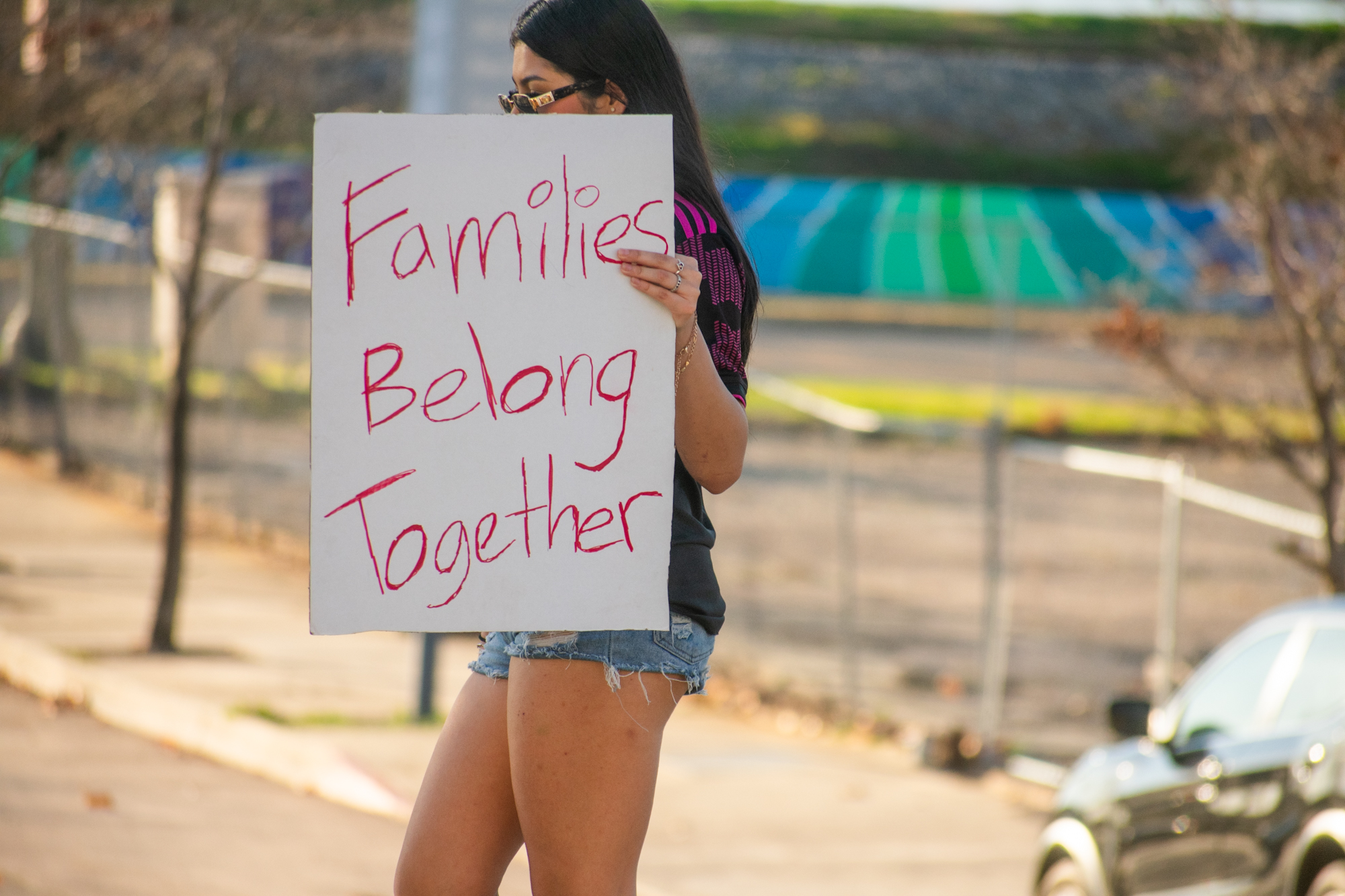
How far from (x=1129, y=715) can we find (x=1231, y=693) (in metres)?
0.32

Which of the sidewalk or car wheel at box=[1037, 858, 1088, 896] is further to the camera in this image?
the sidewalk

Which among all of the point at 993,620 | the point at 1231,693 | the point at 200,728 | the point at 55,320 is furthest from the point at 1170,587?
the point at 55,320

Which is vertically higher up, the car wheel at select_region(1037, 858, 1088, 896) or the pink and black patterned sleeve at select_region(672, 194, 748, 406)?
the pink and black patterned sleeve at select_region(672, 194, 748, 406)

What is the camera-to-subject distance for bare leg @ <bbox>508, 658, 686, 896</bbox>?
2418 mm

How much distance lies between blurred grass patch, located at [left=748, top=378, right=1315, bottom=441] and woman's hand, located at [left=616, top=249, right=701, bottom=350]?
16705 mm

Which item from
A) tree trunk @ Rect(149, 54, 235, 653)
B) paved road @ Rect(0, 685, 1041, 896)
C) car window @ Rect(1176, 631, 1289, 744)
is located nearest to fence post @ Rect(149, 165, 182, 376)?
tree trunk @ Rect(149, 54, 235, 653)

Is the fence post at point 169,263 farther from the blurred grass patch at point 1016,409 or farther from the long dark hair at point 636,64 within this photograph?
the long dark hair at point 636,64

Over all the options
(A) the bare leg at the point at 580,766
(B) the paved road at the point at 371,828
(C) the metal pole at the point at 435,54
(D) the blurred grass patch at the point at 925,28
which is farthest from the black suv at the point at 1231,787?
(D) the blurred grass patch at the point at 925,28

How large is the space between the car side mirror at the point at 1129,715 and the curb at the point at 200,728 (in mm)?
2749

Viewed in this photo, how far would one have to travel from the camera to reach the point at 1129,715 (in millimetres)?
4918

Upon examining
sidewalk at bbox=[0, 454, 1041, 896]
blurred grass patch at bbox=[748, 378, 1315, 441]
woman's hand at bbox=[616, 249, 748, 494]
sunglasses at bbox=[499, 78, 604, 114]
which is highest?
blurred grass patch at bbox=[748, 378, 1315, 441]

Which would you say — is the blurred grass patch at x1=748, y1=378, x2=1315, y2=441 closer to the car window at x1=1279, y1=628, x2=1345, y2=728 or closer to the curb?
the curb

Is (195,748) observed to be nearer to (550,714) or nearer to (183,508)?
(183,508)

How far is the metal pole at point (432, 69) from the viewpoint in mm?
7762
